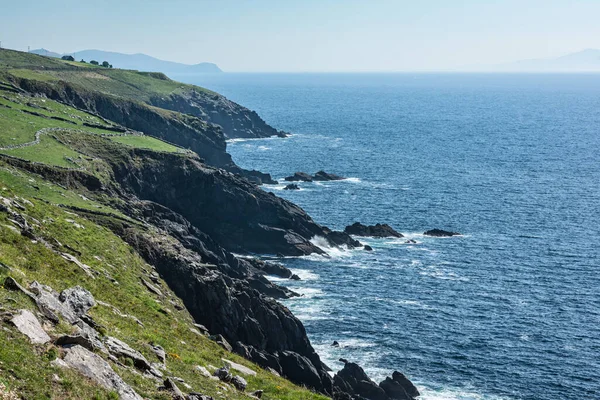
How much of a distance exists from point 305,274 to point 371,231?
24140mm

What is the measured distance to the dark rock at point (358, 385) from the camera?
59094mm

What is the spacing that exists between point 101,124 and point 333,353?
67.5 metres

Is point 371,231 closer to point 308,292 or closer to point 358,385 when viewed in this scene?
point 308,292

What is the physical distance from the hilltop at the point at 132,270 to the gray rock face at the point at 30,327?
0.22ft

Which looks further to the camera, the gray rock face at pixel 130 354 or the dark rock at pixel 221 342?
the dark rock at pixel 221 342

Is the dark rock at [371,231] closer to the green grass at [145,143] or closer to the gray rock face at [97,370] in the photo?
the green grass at [145,143]

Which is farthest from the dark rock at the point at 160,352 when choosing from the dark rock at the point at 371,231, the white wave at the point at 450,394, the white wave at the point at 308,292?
the dark rock at the point at 371,231

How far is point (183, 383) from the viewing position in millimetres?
28062

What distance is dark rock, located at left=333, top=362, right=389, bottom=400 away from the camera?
5909cm

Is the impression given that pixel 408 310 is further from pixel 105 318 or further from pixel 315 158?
pixel 315 158

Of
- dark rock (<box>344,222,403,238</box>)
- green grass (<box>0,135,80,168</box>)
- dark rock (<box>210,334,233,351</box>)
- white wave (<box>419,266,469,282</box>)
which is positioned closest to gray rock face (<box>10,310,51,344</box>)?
dark rock (<box>210,334,233,351</box>)

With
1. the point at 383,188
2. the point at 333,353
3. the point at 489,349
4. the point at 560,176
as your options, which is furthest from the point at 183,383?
the point at 560,176

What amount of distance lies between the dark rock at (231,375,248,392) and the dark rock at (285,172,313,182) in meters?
123

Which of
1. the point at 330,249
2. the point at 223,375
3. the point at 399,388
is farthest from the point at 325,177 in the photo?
the point at 223,375
